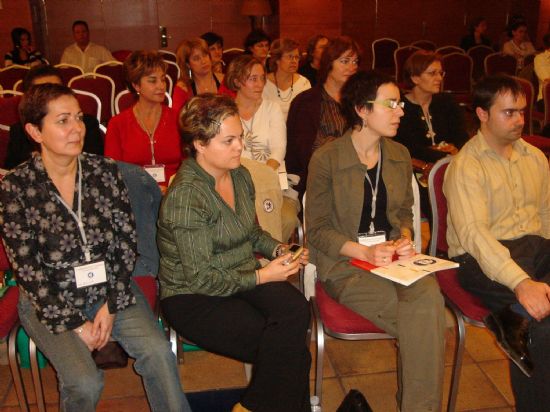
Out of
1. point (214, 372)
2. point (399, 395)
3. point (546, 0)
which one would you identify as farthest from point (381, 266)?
point (546, 0)

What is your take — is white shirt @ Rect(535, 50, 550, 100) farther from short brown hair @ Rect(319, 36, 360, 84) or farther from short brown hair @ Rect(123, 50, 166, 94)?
short brown hair @ Rect(123, 50, 166, 94)

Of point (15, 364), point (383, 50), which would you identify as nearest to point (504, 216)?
point (15, 364)

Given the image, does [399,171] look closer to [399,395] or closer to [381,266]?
[381,266]

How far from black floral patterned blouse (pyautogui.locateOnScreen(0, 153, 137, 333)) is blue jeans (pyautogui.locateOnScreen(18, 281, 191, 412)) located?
2.1 inches

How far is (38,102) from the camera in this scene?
2.05 m

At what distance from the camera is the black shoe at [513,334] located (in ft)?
6.50

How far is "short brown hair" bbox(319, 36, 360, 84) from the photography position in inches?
147

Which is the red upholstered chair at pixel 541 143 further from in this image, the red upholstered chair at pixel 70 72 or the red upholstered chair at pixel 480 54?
the red upholstered chair at pixel 480 54

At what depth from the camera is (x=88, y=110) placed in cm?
399

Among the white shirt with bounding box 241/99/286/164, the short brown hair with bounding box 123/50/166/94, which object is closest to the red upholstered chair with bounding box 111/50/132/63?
the short brown hair with bounding box 123/50/166/94

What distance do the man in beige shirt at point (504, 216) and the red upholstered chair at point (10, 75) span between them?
17.7ft

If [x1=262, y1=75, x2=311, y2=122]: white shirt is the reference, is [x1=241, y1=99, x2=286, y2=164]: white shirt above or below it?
below

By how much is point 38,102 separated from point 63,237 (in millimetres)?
515

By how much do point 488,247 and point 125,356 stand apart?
5.02 ft
